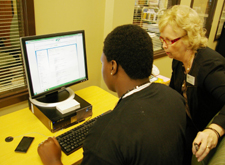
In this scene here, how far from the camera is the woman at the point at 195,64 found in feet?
4.34

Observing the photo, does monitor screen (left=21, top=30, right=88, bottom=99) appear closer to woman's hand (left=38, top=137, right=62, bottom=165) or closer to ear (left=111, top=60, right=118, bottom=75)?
woman's hand (left=38, top=137, right=62, bottom=165)

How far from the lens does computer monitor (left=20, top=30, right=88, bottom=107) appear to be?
119 centimetres

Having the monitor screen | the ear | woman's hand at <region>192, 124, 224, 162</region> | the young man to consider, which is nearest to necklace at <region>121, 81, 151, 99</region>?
the young man

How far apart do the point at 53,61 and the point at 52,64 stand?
0.07ft

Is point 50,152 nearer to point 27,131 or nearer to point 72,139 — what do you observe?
point 72,139

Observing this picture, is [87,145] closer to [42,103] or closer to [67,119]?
[67,119]

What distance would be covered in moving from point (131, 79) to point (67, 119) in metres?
0.60

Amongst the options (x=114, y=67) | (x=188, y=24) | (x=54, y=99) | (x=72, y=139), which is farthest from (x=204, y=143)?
(x=54, y=99)

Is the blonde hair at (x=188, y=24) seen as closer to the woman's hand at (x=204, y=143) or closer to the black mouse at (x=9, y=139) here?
the woman's hand at (x=204, y=143)

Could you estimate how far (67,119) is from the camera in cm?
126

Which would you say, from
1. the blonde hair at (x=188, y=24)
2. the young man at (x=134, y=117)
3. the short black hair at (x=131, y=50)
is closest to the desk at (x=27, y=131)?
the young man at (x=134, y=117)

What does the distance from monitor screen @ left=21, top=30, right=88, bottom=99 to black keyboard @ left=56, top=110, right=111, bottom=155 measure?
0.33m

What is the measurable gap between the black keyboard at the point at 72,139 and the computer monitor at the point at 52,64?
0.27 m

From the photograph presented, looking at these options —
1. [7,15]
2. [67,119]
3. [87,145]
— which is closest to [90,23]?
[7,15]
